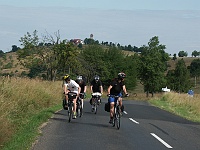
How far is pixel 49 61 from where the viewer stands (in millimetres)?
43750

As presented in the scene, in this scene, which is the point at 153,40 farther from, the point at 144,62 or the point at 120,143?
the point at 120,143

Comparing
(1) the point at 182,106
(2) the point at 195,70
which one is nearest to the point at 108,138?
(1) the point at 182,106

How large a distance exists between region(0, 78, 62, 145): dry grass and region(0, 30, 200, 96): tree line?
19.1 m

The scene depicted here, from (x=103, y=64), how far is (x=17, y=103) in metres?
71.4

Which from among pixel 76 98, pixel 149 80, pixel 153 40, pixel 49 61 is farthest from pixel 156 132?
pixel 153 40

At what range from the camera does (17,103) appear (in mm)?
16734

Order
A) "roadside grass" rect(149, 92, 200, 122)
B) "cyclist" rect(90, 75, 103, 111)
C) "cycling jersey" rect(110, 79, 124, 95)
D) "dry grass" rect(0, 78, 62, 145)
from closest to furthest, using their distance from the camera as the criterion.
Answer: "dry grass" rect(0, 78, 62, 145) → "cycling jersey" rect(110, 79, 124, 95) → "cyclist" rect(90, 75, 103, 111) → "roadside grass" rect(149, 92, 200, 122)

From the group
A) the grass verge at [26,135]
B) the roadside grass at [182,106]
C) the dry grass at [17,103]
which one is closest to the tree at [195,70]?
the roadside grass at [182,106]

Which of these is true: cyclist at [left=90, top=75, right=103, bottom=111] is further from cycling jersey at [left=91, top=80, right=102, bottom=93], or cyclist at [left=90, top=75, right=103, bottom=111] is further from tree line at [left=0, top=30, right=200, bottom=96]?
tree line at [left=0, top=30, right=200, bottom=96]

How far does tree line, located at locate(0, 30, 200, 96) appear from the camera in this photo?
44375 mm

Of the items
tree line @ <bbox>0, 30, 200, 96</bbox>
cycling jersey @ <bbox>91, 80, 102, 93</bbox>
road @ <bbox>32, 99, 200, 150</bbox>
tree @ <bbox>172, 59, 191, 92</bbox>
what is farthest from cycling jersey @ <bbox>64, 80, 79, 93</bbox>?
tree @ <bbox>172, 59, 191, 92</bbox>

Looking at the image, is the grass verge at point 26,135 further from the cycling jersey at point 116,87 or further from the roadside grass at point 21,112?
the cycling jersey at point 116,87

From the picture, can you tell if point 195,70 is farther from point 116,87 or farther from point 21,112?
point 116,87

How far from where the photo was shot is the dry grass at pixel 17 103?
11.7m
